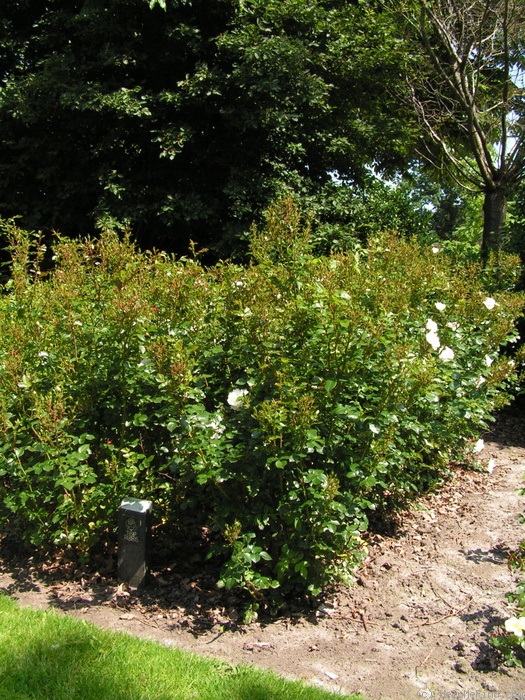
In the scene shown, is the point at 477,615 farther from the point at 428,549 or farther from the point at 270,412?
the point at 270,412

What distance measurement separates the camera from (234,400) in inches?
117

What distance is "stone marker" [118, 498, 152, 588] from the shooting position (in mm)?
3207

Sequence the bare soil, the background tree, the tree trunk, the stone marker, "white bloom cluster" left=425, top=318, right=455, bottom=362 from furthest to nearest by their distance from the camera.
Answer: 1. the tree trunk
2. the background tree
3. "white bloom cluster" left=425, top=318, right=455, bottom=362
4. the stone marker
5. the bare soil

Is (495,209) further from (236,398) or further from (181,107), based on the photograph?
(236,398)

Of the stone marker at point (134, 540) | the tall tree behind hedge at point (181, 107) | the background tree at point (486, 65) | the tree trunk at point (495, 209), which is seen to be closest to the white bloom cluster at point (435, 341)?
the stone marker at point (134, 540)

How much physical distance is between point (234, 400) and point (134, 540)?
96 centimetres

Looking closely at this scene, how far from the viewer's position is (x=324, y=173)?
9430 mm

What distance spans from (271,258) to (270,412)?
4.70 ft

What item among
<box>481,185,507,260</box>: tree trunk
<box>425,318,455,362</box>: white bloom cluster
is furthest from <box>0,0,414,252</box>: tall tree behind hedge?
<box>425,318,455,362</box>: white bloom cluster

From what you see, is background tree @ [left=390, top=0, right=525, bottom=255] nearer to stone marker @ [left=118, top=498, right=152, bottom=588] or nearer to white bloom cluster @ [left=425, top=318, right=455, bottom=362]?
white bloom cluster @ [left=425, top=318, right=455, bottom=362]

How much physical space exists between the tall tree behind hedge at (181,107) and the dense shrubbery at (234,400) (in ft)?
14.1

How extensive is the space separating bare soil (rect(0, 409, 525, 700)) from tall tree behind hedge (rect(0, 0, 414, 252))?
16.4ft

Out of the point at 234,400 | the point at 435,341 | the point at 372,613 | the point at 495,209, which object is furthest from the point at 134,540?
the point at 495,209

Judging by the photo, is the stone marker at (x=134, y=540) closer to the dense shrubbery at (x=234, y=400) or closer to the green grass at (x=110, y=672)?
the dense shrubbery at (x=234, y=400)
